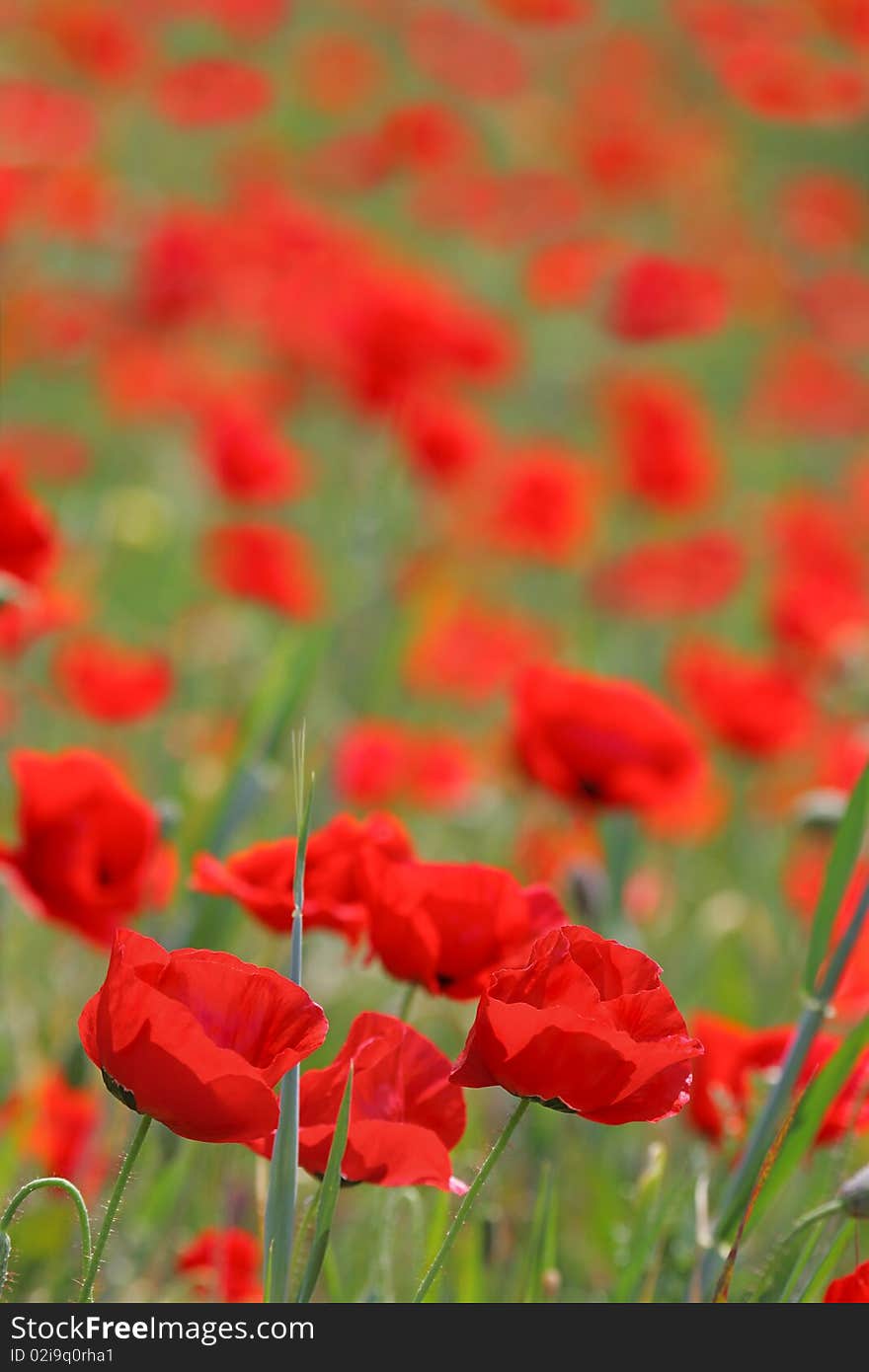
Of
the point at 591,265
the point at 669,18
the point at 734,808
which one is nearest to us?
the point at 734,808

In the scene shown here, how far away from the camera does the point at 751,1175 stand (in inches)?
28.1

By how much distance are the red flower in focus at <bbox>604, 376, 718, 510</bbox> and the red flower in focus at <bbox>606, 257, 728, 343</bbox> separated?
527 mm

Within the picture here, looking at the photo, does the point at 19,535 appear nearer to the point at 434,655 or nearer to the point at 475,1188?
the point at 475,1188

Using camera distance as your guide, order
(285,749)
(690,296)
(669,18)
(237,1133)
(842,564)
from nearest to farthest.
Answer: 1. (237,1133)
2. (285,749)
3. (842,564)
4. (690,296)
5. (669,18)

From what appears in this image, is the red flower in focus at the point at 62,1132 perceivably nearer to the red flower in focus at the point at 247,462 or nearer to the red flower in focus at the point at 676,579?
the red flower in focus at the point at 247,462

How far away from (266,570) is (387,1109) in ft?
4.75

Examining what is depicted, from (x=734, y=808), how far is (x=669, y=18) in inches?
143

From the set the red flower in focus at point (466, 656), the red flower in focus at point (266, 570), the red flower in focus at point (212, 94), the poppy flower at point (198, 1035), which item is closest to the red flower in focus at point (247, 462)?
the red flower in focus at point (266, 570)

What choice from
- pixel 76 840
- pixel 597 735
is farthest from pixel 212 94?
pixel 76 840

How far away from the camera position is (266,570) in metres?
2.02

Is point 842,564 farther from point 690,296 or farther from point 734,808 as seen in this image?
point 690,296

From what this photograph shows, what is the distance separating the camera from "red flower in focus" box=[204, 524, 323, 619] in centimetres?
202

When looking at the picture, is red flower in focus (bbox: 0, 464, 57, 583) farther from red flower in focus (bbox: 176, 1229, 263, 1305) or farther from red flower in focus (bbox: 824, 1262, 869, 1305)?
red flower in focus (bbox: 824, 1262, 869, 1305)
